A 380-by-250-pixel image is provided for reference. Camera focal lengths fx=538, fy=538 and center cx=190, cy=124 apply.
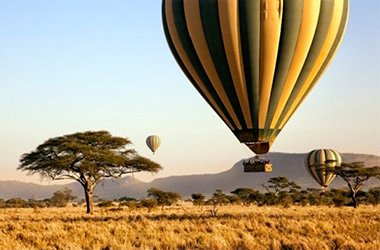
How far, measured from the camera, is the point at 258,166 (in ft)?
93.0

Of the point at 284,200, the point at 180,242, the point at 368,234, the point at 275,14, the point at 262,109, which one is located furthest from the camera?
the point at 284,200

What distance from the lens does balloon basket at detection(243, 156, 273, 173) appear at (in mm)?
28250

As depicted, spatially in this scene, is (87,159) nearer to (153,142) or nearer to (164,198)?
(164,198)

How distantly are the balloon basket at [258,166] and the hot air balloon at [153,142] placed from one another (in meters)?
48.4

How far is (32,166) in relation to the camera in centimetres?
4178

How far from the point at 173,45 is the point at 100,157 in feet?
51.3

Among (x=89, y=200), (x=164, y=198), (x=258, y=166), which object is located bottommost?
(x=164, y=198)

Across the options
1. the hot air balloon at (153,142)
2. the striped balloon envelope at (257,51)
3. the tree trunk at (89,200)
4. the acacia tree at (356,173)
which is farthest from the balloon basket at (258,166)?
the hot air balloon at (153,142)

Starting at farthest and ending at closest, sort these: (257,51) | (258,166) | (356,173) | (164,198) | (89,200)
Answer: (356,173), (164,198), (89,200), (258,166), (257,51)

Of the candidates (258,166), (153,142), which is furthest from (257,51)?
(153,142)

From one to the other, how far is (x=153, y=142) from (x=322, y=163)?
78.7ft

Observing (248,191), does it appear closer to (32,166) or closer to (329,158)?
(329,158)

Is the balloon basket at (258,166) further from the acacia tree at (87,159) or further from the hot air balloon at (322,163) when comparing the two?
the hot air balloon at (322,163)

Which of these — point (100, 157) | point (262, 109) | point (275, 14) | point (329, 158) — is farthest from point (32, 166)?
point (329, 158)
